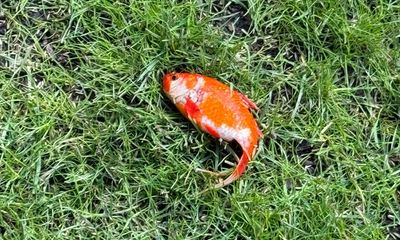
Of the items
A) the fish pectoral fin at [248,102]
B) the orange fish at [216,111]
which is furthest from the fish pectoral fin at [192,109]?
the fish pectoral fin at [248,102]

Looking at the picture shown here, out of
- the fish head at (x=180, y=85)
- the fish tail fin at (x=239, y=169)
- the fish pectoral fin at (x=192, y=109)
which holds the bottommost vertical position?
the fish tail fin at (x=239, y=169)

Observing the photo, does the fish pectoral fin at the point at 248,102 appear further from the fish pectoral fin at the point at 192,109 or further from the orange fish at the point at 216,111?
the fish pectoral fin at the point at 192,109

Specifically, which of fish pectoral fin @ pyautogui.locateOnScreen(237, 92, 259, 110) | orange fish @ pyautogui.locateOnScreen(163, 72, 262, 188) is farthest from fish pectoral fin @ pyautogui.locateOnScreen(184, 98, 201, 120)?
fish pectoral fin @ pyautogui.locateOnScreen(237, 92, 259, 110)

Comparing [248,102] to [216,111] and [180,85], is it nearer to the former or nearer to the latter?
[216,111]

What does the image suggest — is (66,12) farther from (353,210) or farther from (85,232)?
(353,210)

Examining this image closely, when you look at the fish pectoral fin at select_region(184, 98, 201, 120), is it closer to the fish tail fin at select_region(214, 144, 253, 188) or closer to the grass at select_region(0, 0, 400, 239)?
the grass at select_region(0, 0, 400, 239)

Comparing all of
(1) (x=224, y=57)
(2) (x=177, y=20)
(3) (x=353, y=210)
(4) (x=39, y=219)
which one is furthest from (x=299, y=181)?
(4) (x=39, y=219)

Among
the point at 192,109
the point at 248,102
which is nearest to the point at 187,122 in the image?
the point at 192,109

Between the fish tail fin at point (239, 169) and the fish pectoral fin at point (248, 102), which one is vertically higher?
the fish pectoral fin at point (248, 102)

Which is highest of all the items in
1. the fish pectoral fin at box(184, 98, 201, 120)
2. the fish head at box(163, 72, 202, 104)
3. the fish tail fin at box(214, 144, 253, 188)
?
the fish head at box(163, 72, 202, 104)
